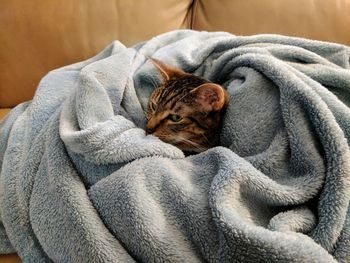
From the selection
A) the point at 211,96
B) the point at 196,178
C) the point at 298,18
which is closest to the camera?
the point at 196,178

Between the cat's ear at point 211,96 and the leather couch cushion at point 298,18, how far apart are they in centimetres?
56

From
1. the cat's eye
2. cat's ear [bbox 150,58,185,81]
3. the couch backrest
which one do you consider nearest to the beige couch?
the couch backrest

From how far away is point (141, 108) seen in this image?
89 centimetres

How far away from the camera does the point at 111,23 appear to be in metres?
1.26

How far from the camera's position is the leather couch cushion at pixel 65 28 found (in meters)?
1.23

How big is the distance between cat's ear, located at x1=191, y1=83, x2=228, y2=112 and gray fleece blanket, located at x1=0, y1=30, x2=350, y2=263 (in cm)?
3

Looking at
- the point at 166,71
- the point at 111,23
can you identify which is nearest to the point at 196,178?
Result: the point at 166,71

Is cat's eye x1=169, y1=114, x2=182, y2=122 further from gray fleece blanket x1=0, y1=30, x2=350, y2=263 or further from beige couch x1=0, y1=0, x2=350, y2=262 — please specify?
beige couch x1=0, y1=0, x2=350, y2=262

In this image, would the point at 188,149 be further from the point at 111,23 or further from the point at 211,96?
the point at 111,23

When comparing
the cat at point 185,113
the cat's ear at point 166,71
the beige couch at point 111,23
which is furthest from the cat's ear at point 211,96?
the beige couch at point 111,23

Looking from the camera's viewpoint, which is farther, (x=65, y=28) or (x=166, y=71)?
(x=65, y=28)

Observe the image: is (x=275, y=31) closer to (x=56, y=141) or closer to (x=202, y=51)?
(x=202, y=51)

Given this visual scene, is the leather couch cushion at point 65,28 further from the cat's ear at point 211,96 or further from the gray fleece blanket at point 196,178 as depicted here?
the cat's ear at point 211,96

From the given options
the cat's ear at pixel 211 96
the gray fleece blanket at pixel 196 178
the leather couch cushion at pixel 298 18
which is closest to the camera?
the gray fleece blanket at pixel 196 178
